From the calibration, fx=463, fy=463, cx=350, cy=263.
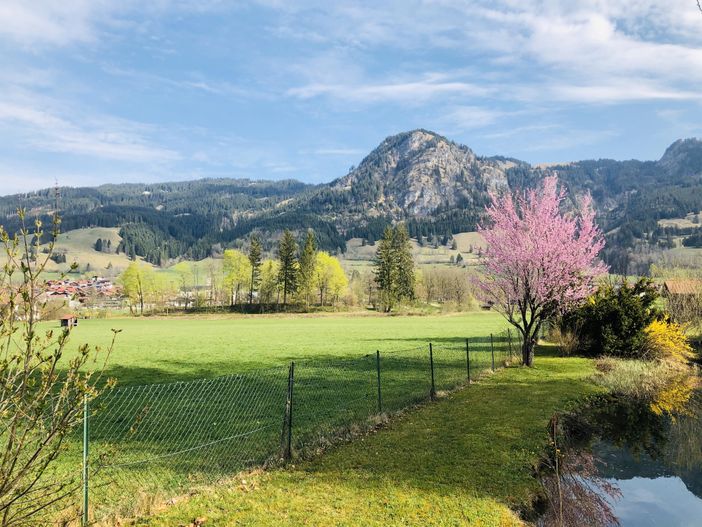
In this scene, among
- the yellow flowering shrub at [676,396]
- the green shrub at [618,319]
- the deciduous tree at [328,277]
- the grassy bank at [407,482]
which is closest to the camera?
the grassy bank at [407,482]

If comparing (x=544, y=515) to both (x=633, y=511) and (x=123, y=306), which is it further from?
(x=123, y=306)

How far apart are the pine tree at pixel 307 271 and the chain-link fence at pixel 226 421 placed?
76216mm

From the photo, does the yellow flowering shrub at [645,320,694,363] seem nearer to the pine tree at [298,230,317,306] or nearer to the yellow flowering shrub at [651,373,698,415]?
the yellow flowering shrub at [651,373,698,415]

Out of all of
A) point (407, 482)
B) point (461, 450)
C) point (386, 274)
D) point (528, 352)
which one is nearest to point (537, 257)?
point (528, 352)

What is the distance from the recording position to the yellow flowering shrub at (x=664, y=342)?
24.3m

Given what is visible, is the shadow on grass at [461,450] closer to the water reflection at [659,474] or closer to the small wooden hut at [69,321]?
the water reflection at [659,474]

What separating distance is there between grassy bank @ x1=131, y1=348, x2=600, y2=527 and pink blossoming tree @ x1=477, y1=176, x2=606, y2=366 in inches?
380

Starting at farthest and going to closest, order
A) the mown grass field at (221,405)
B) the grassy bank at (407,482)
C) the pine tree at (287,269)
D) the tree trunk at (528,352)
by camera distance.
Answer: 1. the pine tree at (287,269)
2. the tree trunk at (528,352)
3. the mown grass field at (221,405)
4. the grassy bank at (407,482)

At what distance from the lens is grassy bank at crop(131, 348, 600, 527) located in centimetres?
744

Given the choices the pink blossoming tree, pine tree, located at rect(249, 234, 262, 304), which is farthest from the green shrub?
pine tree, located at rect(249, 234, 262, 304)

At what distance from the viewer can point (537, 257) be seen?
21828 millimetres

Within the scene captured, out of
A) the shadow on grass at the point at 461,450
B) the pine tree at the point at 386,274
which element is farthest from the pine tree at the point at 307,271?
the shadow on grass at the point at 461,450

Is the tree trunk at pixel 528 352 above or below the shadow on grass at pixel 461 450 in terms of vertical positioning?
below

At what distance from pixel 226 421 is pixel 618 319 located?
22036 millimetres
